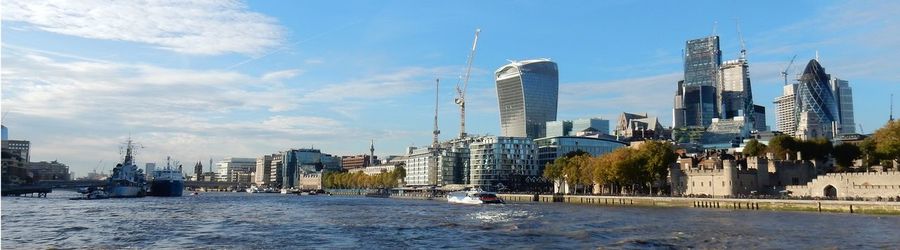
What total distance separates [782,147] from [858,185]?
1773 inches

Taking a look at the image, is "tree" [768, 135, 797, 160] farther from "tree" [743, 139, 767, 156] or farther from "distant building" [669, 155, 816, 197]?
"distant building" [669, 155, 816, 197]

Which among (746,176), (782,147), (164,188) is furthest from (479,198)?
(164,188)

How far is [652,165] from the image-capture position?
132625 millimetres

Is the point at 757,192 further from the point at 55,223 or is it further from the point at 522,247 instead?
the point at 55,223

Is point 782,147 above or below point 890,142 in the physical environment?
above

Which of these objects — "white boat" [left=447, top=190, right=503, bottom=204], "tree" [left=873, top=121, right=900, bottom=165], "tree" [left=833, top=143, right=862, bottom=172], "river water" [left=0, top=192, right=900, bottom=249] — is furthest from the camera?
"tree" [left=833, top=143, right=862, bottom=172]

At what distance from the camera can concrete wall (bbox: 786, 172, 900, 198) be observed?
9394 cm

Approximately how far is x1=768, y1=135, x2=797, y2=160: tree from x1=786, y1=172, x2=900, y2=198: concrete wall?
3171 centimetres

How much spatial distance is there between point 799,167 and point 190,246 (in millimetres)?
110688

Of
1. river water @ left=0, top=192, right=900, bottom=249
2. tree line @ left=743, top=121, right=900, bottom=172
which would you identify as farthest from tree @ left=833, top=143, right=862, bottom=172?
river water @ left=0, top=192, right=900, bottom=249

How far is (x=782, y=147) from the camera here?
143625mm

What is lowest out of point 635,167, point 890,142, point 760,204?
point 760,204

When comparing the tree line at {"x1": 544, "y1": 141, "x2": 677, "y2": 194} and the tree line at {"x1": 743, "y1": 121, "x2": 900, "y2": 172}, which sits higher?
the tree line at {"x1": 743, "y1": 121, "x2": 900, "y2": 172}

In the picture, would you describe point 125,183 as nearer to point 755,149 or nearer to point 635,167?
point 635,167
